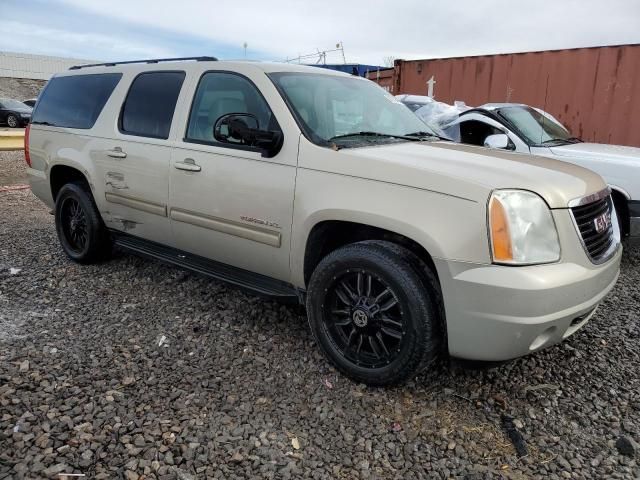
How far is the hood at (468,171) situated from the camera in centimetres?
253

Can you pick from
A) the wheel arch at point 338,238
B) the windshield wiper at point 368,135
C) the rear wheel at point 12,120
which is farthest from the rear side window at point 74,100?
the rear wheel at point 12,120

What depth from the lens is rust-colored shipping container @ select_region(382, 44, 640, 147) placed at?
7.78m

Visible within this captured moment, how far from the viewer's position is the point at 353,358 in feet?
9.73

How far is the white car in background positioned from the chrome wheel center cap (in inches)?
122

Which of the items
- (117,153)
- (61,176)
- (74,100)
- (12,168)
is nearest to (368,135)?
(117,153)

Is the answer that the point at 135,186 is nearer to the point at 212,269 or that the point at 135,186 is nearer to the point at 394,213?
the point at 212,269

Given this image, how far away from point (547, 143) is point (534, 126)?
1.45ft

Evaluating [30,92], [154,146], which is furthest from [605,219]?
[30,92]

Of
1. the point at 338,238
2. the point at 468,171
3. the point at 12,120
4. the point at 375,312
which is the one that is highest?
the point at 468,171

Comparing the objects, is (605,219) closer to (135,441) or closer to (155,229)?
(135,441)

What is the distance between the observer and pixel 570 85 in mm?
8258

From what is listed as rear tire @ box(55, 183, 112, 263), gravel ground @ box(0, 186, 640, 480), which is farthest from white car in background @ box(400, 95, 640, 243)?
rear tire @ box(55, 183, 112, 263)

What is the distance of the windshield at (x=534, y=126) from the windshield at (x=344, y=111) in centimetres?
257

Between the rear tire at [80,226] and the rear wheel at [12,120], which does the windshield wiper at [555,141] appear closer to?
the rear tire at [80,226]
